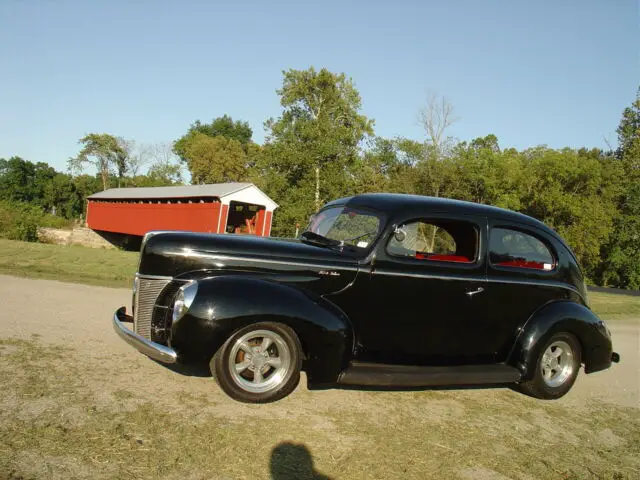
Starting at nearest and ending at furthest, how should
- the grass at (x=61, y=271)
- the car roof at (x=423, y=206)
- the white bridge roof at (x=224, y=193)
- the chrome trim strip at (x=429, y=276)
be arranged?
the chrome trim strip at (x=429, y=276) → the car roof at (x=423, y=206) → the grass at (x=61, y=271) → the white bridge roof at (x=224, y=193)

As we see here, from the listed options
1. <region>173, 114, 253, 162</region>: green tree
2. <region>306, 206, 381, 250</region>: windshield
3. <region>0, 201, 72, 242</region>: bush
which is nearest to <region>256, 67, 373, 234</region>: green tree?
<region>0, 201, 72, 242</region>: bush

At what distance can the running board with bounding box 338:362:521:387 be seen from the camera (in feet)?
13.4

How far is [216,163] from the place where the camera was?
205ft

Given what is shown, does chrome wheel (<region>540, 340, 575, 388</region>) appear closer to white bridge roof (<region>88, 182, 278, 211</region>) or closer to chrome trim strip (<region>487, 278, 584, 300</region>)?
chrome trim strip (<region>487, 278, 584, 300</region>)

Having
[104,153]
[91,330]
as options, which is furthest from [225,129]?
[91,330]

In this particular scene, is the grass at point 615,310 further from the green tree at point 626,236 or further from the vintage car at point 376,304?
the green tree at point 626,236

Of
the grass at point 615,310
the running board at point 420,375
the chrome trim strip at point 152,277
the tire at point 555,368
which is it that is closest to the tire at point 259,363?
the running board at point 420,375

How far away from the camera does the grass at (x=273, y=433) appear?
112 inches

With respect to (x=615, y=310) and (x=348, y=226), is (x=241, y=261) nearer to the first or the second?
(x=348, y=226)

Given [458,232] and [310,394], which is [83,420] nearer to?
[310,394]

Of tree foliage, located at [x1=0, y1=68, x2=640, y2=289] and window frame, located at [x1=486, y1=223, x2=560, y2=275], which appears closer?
window frame, located at [x1=486, y1=223, x2=560, y2=275]

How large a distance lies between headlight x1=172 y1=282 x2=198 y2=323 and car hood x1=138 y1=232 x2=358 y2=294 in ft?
0.71

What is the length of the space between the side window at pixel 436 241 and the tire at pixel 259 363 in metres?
1.32

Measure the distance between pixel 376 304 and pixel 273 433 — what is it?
149 cm
